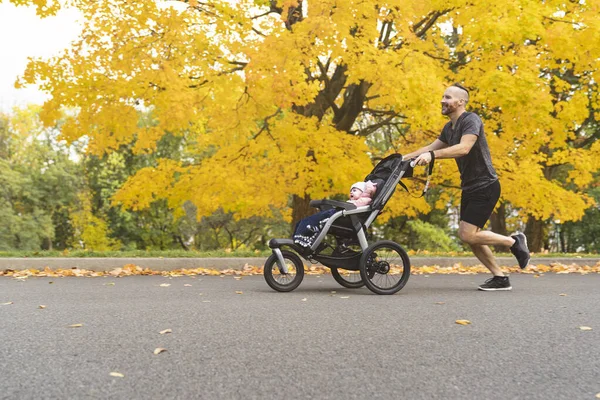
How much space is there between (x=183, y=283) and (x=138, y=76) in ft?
16.0

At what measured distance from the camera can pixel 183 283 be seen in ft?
24.6

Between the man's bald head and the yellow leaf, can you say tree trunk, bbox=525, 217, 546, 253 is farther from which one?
the yellow leaf

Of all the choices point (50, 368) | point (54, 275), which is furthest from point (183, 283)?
point (50, 368)

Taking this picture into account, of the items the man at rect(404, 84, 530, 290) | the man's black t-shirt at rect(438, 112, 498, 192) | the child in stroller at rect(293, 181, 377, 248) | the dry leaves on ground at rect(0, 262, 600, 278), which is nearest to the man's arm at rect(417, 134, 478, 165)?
the man at rect(404, 84, 530, 290)

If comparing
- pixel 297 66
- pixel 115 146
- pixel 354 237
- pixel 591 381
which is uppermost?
pixel 297 66

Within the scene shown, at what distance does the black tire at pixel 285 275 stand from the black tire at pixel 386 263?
0.75 meters

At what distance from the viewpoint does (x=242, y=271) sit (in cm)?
918

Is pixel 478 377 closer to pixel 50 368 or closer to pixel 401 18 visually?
pixel 50 368

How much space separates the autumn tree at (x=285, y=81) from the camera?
1019 centimetres

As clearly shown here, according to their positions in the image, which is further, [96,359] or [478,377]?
[96,359]

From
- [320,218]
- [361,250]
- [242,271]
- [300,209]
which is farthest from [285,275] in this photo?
[300,209]

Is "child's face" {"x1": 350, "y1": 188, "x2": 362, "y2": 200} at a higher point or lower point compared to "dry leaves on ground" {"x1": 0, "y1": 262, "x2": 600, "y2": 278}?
higher

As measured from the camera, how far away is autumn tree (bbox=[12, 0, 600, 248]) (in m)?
→ 10.2

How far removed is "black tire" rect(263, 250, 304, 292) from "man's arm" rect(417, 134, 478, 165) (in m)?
1.68
